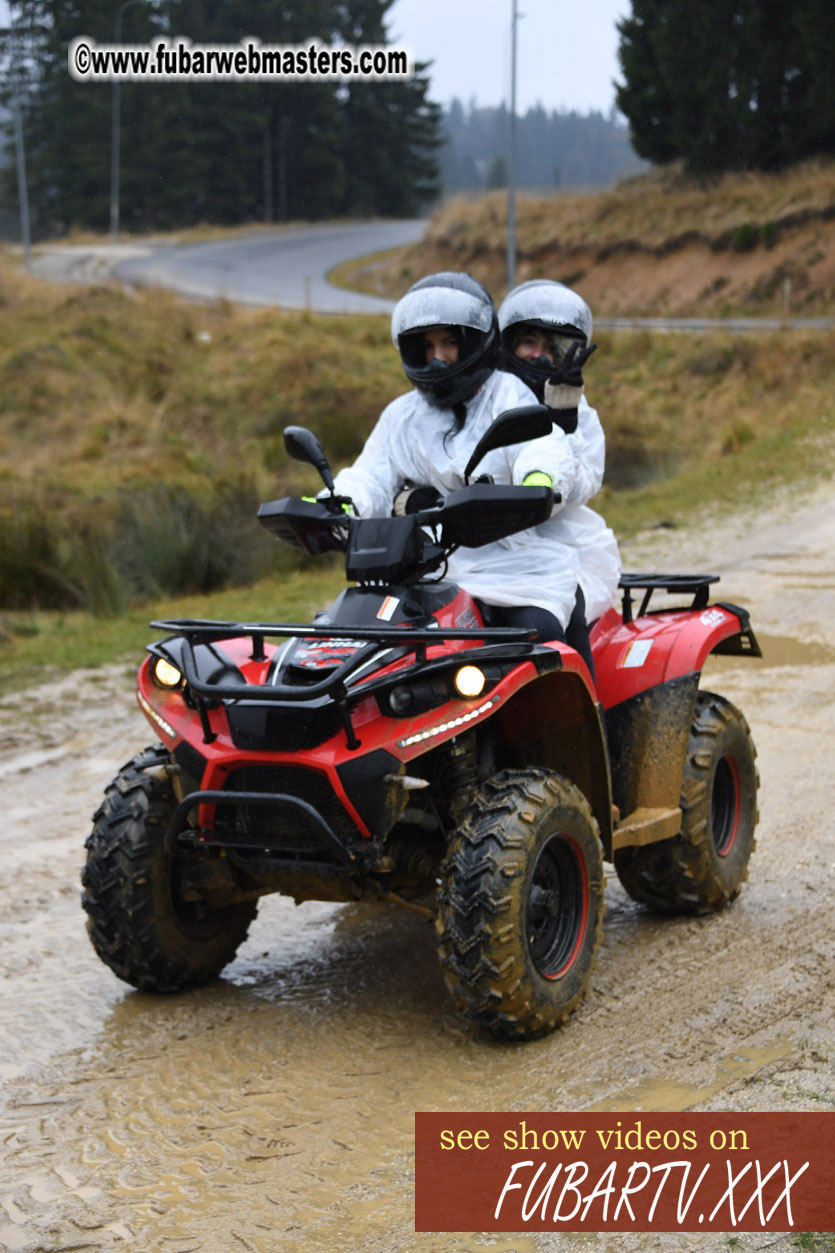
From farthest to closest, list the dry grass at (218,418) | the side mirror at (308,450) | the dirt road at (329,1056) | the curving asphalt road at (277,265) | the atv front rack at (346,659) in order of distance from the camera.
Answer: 1. the curving asphalt road at (277,265)
2. the dry grass at (218,418)
3. the side mirror at (308,450)
4. the atv front rack at (346,659)
5. the dirt road at (329,1056)

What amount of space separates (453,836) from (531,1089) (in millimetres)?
697

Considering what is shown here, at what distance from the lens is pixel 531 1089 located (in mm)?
3816

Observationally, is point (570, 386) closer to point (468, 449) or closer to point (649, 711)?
point (468, 449)

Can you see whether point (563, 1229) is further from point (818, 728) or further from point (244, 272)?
point (244, 272)

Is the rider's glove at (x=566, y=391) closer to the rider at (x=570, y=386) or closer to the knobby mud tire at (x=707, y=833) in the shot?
the rider at (x=570, y=386)

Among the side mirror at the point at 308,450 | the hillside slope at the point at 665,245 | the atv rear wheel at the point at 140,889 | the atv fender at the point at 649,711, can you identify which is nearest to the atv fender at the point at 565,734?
the atv fender at the point at 649,711

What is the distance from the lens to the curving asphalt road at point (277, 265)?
36.6 meters

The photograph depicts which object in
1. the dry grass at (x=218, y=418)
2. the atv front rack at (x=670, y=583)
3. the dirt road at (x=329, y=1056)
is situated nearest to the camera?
the dirt road at (x=329, y=1056)

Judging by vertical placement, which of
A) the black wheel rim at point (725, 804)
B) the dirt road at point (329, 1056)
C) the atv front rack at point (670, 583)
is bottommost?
the dirt road at point (329, 1056)

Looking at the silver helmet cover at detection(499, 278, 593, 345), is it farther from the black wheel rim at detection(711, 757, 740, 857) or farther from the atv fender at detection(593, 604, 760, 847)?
the black wheel rim at detection(711, 757, 740, 857)

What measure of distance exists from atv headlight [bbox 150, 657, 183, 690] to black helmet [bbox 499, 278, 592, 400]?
157cm

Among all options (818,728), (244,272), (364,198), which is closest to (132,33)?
(244,272)

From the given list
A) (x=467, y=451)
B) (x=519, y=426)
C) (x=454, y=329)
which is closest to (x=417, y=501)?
(x=467, y=451)

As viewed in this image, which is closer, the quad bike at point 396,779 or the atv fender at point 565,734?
the quad bike at point 396,779
